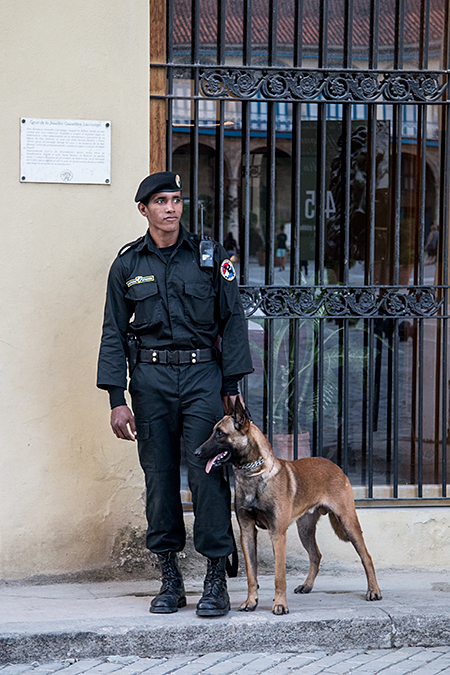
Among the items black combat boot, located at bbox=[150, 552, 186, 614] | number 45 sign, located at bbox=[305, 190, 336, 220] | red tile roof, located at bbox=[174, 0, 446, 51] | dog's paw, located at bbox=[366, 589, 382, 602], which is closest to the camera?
black combat boot, located at bbox=[150, 552, 186, 614]

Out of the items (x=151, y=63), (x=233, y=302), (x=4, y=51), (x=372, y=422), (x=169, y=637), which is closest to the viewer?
(x=169, y=637)

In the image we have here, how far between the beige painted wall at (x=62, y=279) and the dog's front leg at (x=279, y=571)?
1088mm

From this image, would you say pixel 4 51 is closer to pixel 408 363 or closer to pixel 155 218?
pixel 155 218

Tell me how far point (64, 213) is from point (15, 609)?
210cm

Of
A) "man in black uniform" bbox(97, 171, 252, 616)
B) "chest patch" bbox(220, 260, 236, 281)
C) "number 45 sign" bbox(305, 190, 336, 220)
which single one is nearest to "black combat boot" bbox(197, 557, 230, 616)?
"man in black uniform" bbox(97, 171, 252, 616)

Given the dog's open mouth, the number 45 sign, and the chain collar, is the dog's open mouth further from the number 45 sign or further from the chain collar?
the number 45 sign

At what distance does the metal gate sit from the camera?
16.6 ft

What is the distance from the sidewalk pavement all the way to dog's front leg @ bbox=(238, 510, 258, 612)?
0.18 ft

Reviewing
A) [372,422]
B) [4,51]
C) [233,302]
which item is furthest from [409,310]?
[4,51]

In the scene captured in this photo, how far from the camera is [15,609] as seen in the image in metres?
4.38

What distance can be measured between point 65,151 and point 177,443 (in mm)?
1733

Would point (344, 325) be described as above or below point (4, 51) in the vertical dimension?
below

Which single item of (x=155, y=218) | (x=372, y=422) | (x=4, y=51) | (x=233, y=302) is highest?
(x=4, y=51)

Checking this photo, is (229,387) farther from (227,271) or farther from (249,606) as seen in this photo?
(249,606)
